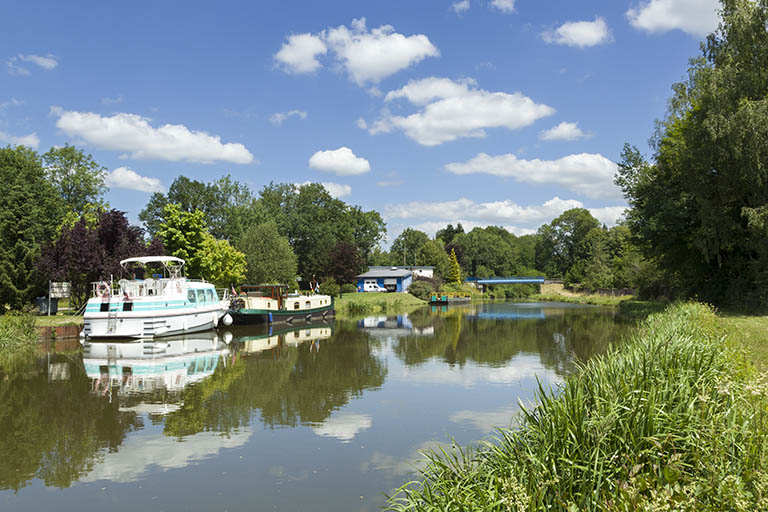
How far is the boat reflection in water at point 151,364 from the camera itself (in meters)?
14.5

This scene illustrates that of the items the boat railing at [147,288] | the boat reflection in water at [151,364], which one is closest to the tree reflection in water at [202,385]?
the boat reflection in water at [151,364]

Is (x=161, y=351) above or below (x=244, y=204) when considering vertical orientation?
below

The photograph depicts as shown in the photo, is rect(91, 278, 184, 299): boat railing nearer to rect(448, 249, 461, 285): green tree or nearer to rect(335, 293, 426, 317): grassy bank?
rect(335, 293, 426, 317): grassy bank

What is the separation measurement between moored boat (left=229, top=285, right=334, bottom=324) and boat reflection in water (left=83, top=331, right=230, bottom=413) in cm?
619

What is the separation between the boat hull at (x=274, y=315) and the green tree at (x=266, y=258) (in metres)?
9.72

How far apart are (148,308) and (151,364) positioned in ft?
24.1

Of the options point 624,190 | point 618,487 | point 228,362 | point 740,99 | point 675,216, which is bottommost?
point 228,362

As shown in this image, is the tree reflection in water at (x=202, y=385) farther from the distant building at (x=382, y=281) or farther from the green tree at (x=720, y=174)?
the distant building at (x=382, y=281)

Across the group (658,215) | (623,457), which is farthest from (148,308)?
(658,215)

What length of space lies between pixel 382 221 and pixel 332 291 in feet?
118

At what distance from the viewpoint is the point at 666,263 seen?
34.3 metres

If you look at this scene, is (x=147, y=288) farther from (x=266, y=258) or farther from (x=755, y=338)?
(x=755, y=338)

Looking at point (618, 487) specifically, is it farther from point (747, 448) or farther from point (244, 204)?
point (244, 204)

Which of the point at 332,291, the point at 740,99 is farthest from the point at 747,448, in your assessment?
the point at 332,291
